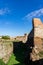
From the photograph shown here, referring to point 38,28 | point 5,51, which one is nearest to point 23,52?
point 5,51

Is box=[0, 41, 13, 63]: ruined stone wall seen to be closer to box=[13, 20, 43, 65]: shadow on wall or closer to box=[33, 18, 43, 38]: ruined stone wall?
box=[13, 20, 43, 65]: shadow on wall

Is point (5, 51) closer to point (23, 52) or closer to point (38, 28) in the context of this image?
point (23, 52)

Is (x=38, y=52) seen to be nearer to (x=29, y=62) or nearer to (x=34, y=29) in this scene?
(x=29, y=62)

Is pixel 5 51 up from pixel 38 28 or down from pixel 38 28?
down

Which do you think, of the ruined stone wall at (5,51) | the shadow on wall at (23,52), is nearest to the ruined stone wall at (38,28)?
the shadow on wall at (23,52)

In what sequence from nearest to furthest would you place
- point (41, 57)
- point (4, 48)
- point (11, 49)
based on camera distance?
point (41, 57)
point (4, 48)
point (11, 49)

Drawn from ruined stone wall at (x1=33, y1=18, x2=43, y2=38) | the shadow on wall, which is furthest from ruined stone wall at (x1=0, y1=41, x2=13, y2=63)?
ruined stone wall at (x1=33, y1=18, x2=43, y2=38)

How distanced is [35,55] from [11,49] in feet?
26.7

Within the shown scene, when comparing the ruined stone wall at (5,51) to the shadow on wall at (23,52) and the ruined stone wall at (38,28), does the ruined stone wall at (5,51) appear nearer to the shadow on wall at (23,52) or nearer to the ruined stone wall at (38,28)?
the shadow on wall at (23,52)

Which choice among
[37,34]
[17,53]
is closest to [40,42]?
[37,34]

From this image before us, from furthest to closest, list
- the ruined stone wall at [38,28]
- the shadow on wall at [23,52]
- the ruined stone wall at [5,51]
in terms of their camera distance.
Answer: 1. the ruined stone wall at [38,28]
2. the ruined stone wall at [5,51]
3. the shadow on wall at [23,52]

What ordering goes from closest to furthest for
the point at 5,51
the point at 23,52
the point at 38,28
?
the point at 5,51 < the point at 23,52 < the point at 38,28

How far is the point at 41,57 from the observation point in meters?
34.6

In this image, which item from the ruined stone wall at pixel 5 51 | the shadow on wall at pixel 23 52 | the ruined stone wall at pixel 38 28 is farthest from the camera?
the ruined stone wall at pixel 38 28
